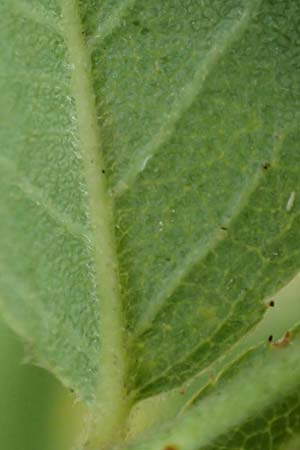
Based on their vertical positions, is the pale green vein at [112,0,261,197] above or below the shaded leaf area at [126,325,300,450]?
above

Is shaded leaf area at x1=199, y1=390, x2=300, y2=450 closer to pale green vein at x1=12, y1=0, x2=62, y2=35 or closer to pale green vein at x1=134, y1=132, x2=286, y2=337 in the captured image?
pale green vein at x1=134, y1=132, x2=286, y2=337

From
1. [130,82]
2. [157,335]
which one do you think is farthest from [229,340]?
[130,82]

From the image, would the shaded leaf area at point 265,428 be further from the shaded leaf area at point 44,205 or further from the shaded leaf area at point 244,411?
the shaded leaf area at point 44,205

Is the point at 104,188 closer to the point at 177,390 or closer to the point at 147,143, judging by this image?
the point at 147,143

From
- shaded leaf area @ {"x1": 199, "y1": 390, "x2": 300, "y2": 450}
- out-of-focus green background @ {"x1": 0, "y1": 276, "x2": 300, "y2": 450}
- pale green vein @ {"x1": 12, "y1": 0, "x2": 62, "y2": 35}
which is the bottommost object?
out-of-focus green background @ {"x1": 0, "y1": 276, "x2": 300, "y2": 450}

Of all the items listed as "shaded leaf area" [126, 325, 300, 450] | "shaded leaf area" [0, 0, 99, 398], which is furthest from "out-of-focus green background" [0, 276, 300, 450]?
"shaded leaf area" [126, 325, 300, 450]

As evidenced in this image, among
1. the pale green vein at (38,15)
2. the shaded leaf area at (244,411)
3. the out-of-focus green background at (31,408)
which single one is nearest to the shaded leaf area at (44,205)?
the pale green vein at (38,15)
